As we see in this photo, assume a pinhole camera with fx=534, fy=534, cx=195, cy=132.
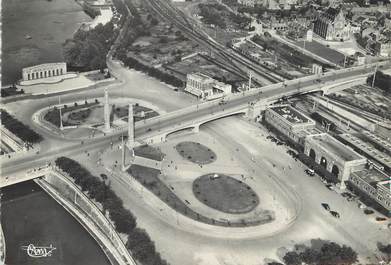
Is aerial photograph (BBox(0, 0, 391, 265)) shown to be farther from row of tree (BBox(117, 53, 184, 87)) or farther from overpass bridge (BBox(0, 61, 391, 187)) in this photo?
row of tree (BBox(117, 53, 184, 87))

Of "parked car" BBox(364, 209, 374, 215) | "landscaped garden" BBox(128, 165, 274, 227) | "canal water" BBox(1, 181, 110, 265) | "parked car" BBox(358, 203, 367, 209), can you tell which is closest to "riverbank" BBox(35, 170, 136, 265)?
"canal water" BBox(1, 181, 110, 265)

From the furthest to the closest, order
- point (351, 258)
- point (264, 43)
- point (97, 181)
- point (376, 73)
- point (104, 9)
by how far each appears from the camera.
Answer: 1. point (104, 9)
2. point (264, 43)
3. point (376, 73)
4. point (97, 181)
5. point (351, 258)

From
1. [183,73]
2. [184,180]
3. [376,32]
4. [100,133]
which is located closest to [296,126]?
[184,180]

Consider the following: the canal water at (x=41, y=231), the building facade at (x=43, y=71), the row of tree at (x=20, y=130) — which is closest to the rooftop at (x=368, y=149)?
the canal water at (x=41, y=231)

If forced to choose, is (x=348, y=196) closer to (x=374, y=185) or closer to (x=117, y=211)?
(x=374, y=185)

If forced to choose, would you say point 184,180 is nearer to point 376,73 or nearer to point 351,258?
point 351,258

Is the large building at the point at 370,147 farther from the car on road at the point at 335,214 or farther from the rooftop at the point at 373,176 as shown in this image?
the car on road at the point at 335,214
